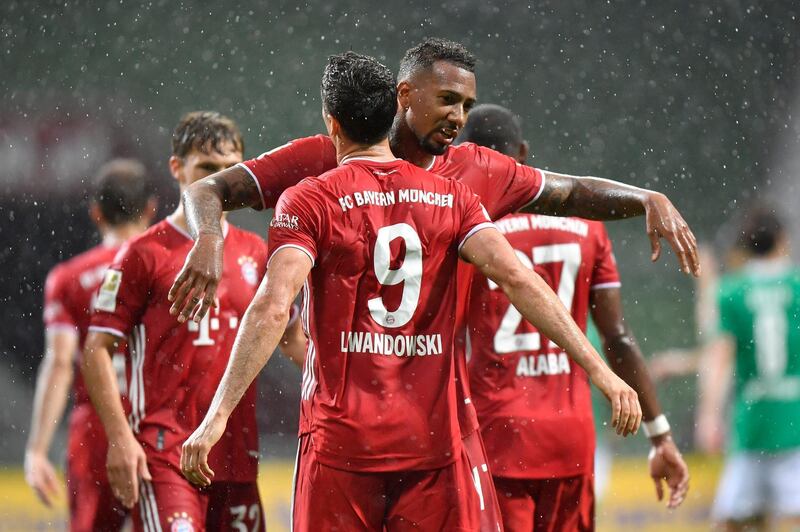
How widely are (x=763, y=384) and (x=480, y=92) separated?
5.97 metres

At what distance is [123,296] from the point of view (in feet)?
13.5

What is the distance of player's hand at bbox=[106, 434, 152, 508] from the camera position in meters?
3.98

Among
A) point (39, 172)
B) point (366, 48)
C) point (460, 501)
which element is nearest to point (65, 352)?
point (460, 501)

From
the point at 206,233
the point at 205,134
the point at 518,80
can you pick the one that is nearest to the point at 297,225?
the point at 206,233

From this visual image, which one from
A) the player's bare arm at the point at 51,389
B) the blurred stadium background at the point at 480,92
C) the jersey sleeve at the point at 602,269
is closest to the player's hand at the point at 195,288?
the jersey sleeve at the point at 602,269

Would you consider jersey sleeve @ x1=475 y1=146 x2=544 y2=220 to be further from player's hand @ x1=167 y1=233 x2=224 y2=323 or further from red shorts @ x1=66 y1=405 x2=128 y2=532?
red shorts @ x1=66 y1=405 x2=128 y2=532

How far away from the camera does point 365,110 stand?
3.22m

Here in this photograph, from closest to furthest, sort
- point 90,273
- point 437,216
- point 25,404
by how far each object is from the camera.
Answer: point 437,216 → point 90,273 → point 25,404

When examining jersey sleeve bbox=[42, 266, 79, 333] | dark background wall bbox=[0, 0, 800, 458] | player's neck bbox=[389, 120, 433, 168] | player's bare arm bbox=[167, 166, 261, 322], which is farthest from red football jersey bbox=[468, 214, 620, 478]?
dark background wall bbox=[0, 0, 800, 458]

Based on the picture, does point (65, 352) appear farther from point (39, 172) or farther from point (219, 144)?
point (39, 172)

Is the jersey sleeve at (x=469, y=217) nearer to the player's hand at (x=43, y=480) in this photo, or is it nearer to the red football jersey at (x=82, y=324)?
the red football jersey at (x=82, y=324)

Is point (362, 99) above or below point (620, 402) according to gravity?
above

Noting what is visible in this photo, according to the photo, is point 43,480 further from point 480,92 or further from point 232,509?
point 480,92

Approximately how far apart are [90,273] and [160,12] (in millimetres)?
8401
